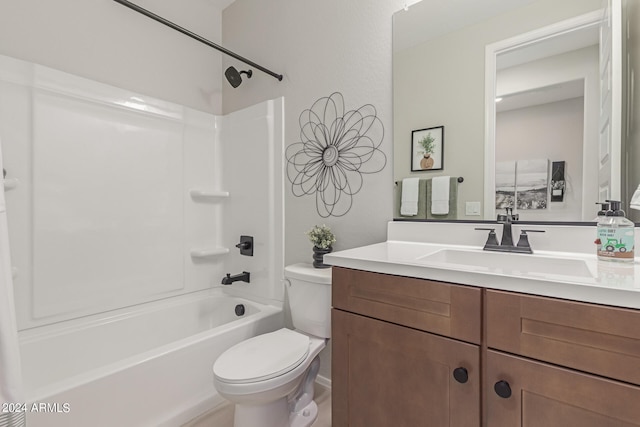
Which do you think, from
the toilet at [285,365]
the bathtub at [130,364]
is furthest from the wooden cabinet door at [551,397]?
the bathtub at [130,364]

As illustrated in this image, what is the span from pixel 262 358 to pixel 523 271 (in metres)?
1.07

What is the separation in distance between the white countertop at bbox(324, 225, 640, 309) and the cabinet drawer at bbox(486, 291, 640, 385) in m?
0.02

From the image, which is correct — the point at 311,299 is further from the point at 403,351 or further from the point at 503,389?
the point at 503,389

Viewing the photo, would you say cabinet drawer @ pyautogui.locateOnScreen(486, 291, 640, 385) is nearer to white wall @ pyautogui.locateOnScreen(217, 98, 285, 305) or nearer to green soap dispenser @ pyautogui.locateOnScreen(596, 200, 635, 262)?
green soap dispenser @ pyautogui.locateOnScreen(596, 200, 635, 262)

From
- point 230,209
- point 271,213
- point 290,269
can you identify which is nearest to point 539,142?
point 290,269

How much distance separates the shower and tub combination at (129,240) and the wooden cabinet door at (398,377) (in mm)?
850

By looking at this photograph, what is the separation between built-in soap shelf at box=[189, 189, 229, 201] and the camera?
223cm

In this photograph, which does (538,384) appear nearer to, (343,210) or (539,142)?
(539,142)

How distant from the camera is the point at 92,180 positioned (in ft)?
5.82

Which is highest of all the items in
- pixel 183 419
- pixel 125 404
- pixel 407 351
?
pixel 407 351

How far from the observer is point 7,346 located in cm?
88

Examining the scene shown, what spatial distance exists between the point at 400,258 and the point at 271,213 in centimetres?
121

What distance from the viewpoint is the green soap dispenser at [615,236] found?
89cm

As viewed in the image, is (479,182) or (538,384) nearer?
(538,384)
